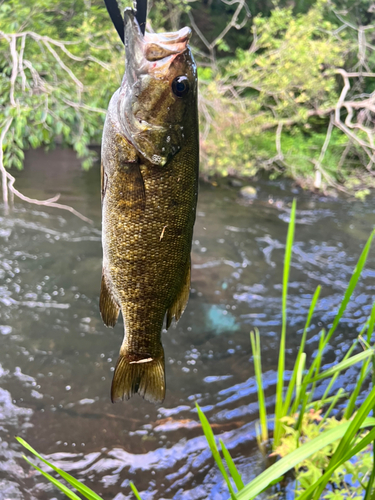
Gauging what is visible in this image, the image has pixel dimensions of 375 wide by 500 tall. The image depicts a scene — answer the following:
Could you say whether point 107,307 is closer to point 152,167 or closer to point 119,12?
point 152,167

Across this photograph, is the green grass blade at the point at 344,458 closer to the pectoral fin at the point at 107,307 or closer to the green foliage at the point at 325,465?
the green foliage at the point at 325,465

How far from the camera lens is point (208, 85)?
7.38 meters

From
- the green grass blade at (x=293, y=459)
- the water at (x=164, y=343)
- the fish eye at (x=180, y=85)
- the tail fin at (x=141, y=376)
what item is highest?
the fish eye at (x=180, y=85)

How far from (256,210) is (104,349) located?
619 centimetres

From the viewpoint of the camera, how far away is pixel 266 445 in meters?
3.10

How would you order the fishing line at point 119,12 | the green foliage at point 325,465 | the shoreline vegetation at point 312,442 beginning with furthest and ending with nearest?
1. the green foliage at point 325,465
2. the shoreline vegetation at point 312,442
3. the fishing line at point 119,12

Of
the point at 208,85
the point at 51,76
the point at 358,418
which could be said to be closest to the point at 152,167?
the point at 358,418

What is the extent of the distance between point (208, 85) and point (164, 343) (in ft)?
17.1

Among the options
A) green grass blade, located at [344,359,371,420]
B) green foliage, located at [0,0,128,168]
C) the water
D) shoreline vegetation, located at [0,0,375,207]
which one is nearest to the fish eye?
green grass blade, located at [344,359,371,420]

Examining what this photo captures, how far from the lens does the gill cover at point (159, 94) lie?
3.38 ft

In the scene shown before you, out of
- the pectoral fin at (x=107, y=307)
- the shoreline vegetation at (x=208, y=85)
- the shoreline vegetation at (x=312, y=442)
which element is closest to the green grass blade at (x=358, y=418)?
the shoreline vegetation at (x=312, y=442)

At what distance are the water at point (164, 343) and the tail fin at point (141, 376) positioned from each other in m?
2.02

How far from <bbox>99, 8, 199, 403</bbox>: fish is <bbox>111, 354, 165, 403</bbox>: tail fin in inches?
2.0

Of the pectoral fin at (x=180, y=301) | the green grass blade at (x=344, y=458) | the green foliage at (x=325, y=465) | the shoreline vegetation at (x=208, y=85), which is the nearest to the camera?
the green grass blade at (x=344, y=458)
